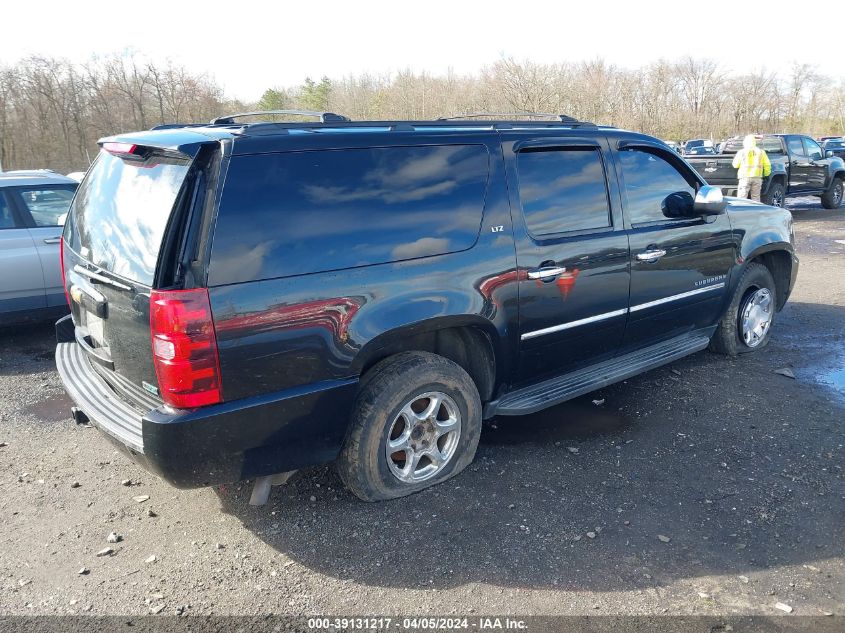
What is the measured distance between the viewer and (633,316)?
4418 millimetres

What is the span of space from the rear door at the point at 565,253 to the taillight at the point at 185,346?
5.72 feet

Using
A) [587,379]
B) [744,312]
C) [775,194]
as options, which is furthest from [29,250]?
[775,194]

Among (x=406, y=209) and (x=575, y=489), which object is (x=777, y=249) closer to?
(x=575, y=489)

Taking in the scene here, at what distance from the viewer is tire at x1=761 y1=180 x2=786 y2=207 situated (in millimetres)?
15438

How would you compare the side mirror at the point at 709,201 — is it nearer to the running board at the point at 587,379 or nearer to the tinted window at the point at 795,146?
the running board at the point at 587,379

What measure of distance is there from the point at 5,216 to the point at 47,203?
1.37 feet

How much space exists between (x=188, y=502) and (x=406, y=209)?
1.98 metres

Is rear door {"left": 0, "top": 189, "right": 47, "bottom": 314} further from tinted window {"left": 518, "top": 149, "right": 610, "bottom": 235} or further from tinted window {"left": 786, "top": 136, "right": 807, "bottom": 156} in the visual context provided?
tinted window {"left": 786, "top": 136, "right": 807, "bottom": 156}

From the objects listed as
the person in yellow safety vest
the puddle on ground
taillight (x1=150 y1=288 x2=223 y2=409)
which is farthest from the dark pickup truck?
taillight (x1=150 y1=288 x2=223 y2=409)

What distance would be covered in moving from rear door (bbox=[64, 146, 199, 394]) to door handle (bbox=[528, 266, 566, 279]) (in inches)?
74.4

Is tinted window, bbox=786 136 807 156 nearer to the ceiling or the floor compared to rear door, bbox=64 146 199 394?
nearer to the ceiling

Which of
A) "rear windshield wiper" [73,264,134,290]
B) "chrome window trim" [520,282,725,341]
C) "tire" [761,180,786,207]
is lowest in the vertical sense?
"chrome window trim" [520,282,725,341]

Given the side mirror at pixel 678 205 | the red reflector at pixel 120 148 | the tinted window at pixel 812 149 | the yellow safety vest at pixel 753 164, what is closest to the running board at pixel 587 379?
the side mirror at pixel 678 205

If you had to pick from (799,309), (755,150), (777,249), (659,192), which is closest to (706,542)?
(659,192)
